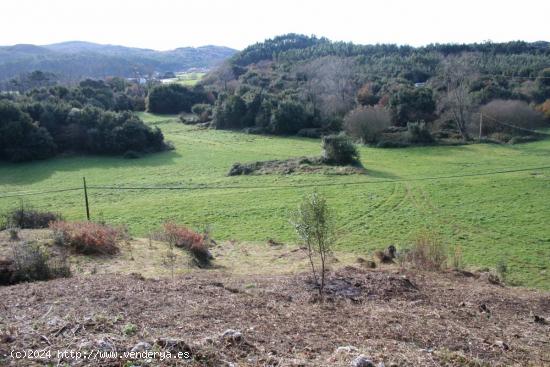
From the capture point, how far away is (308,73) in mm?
101875

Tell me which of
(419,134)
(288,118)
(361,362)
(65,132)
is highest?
(288,118)

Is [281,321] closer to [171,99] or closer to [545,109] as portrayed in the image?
[545,109]

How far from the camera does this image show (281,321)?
1250 cm

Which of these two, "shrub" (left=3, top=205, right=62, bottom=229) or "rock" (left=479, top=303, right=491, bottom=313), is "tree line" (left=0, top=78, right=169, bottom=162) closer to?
"shrub" (left=3, top=205, right=62, bottom=229)

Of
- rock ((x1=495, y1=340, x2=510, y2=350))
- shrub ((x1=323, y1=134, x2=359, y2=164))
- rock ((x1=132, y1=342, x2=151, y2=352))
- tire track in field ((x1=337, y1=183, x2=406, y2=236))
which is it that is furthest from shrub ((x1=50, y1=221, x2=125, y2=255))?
shrub ((x1=323, y1=134, x2=359, y2=164))

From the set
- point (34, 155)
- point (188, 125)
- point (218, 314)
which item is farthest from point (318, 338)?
point (188, 125)

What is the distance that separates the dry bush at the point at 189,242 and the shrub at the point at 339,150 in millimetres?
28654

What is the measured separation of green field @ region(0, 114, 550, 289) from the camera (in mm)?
29062

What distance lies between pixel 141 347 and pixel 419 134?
61107mm

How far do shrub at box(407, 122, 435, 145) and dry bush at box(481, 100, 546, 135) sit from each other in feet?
32.9

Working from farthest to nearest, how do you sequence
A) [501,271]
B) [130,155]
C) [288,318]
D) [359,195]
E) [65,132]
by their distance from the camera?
[65,132] < [130,155] < [359,195] < [501,271] < [288,318]

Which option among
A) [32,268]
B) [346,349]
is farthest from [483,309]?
[32,268]

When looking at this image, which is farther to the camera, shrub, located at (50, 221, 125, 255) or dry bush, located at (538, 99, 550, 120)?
dry bush, located at (538, 99, 550, 120)

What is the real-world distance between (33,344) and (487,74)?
93.6m
